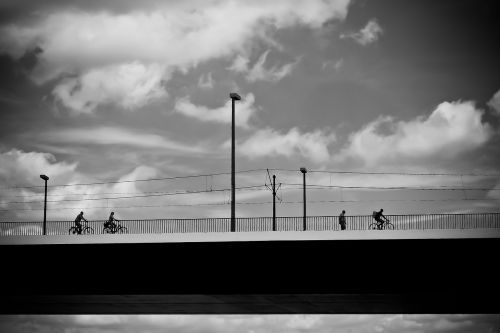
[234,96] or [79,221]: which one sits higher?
[234,96]

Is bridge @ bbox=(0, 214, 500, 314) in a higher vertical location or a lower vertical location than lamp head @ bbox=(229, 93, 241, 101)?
lower

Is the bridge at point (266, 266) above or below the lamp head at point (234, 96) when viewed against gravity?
below

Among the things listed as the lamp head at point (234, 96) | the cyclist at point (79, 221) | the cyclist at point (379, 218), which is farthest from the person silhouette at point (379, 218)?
the cyclist at point (79, 221)

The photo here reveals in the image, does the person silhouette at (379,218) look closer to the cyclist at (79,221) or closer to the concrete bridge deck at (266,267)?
the concrete bridge deck at (266,267)

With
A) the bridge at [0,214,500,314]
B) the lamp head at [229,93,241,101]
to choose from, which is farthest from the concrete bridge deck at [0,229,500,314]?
the lamp head at [229,93,241,101]

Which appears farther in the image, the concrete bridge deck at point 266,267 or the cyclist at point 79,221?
the cyclist at point 79,221

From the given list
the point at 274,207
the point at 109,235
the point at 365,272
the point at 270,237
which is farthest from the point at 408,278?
the point at 274,207

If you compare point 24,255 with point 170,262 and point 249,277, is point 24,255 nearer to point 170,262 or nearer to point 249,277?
point 170,262

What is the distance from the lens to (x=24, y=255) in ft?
110

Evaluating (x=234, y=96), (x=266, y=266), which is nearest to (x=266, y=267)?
(x=266, y=266)

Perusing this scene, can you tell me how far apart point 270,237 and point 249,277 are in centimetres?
381

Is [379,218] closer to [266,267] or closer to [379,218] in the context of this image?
[379,218]

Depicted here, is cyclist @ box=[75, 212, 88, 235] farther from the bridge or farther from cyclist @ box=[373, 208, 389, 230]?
cyclist @ box=[373, 208, 389, 230]

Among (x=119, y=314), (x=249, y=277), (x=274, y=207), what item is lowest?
(x=119, y=314)
